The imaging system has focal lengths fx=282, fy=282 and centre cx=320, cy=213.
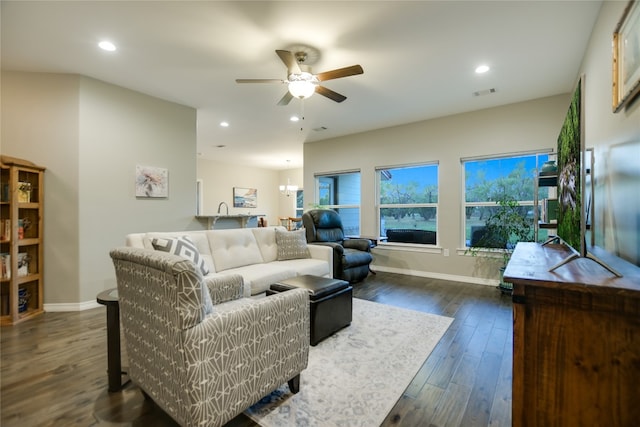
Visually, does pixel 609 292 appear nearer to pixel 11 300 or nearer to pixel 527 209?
pixel 527 209

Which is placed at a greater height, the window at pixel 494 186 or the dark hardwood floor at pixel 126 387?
the window at pixel 494 186

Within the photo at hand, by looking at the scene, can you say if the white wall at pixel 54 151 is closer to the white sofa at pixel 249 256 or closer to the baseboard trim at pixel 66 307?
the baseboard trim at pixel 66 307

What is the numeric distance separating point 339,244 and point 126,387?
10.7ft

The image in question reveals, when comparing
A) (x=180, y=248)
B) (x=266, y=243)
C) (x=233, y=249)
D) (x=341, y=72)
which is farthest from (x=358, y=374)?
(x=341, y=72)

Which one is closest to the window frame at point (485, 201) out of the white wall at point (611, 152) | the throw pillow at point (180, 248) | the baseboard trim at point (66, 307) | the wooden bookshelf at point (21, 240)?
the white wall at point (611, 152)

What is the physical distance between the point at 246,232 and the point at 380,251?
280 cm

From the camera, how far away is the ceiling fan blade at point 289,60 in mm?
2350

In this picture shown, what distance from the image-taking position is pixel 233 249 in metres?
3.29

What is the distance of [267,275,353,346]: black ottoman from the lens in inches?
91.7

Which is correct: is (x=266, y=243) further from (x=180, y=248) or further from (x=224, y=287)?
(x=224, y=287)

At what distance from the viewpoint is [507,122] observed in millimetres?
4148

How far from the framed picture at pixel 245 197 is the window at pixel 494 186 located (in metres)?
6.63

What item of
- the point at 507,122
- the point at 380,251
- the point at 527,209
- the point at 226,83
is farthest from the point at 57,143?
the point at 527,209

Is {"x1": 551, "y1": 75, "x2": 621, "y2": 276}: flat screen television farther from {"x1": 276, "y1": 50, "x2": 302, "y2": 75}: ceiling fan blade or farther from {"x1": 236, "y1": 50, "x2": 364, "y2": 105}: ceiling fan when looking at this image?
{"x1": 276, "y1": 50, "x2": 302, "y2": 75}: ceiling fan blade
